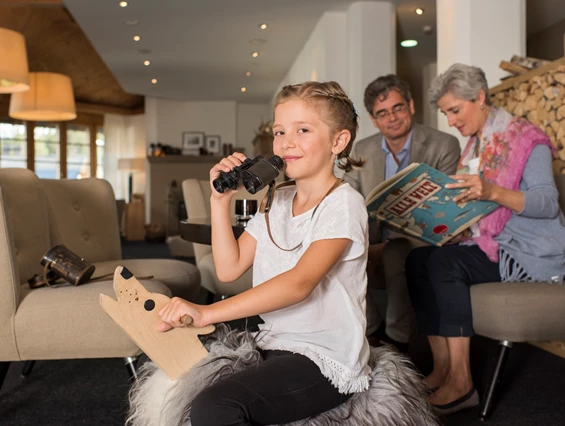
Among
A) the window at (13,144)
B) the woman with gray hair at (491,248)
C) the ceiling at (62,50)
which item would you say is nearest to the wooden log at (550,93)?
the woman with gray hair at (491,248)

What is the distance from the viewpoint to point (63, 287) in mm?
1879

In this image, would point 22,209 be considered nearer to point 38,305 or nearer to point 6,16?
point 38,305

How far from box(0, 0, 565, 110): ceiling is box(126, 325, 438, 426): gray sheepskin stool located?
18.4 ft

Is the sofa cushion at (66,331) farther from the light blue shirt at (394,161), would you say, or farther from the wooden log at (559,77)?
the wooden log at (559,77)

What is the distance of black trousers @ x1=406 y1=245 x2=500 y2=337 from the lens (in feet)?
6.37

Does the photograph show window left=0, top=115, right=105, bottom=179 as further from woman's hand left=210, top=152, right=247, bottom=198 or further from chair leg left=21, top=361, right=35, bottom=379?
woman's hand left=210, top=152, right=247, bottom=198

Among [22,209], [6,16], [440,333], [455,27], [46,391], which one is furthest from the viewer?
[6,16]

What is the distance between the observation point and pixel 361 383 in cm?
113

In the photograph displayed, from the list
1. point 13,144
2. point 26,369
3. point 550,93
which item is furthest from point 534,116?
point 13,144

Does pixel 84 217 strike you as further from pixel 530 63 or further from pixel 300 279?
pixel 530 63

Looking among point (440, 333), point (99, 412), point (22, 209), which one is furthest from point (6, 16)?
point (440, 333)

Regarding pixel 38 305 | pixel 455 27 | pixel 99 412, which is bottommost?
pixel 99 412

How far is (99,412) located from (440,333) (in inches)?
46.3

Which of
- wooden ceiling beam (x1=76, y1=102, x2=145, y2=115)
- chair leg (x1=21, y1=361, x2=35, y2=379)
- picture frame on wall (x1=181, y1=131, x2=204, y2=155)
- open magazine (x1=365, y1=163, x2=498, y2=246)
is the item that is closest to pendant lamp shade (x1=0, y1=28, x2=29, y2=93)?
chair leg (x1=21, y1=361, x2=35, y2=379)
